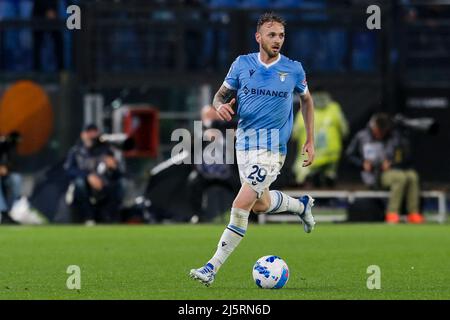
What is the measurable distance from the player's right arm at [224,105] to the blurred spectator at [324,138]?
41.6 feet

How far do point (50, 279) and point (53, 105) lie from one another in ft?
41.6

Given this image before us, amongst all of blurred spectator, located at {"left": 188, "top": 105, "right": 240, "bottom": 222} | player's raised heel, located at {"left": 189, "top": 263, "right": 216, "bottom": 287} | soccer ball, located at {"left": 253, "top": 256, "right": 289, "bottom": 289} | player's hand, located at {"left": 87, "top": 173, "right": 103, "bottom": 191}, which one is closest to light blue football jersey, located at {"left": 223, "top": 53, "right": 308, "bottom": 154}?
soccer ball, located at {"left": 253, "top": 256, "right": 289, "bottom": 289}

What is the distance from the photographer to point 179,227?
2322 cm

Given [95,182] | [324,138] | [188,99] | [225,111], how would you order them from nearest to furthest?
[225,111] → [95,182] → [324,138] → [188,99]

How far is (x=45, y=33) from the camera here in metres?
24.8

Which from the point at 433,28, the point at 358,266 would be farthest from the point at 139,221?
the point at 358,266

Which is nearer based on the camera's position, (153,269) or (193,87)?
(153,269)

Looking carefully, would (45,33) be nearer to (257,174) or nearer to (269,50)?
(269,50)

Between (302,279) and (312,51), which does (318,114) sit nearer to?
(312,51)

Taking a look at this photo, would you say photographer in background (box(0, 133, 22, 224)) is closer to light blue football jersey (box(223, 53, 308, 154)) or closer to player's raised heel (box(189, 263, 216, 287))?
light blue football jersey (box(223, 53, 308, 154))

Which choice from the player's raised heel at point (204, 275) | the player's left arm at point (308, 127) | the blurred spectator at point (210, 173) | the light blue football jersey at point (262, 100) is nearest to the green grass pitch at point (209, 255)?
the player's raised heel at point (204, 275)

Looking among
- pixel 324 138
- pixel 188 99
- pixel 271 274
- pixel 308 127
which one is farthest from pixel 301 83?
pixel 188 99

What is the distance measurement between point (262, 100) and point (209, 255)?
4.50 meters

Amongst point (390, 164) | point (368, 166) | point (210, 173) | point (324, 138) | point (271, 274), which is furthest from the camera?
point (324, 138)
